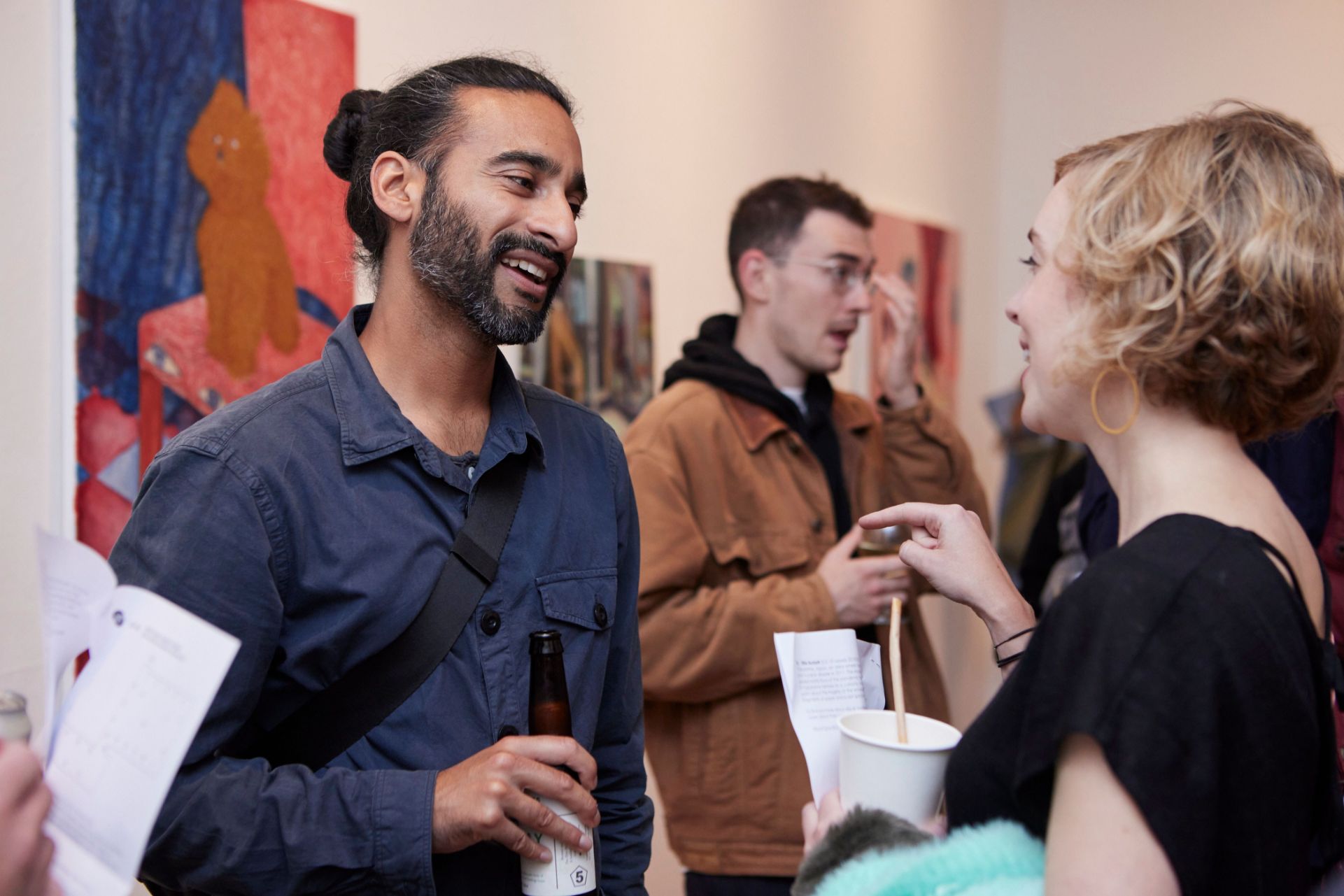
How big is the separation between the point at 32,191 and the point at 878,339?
3.62 meters

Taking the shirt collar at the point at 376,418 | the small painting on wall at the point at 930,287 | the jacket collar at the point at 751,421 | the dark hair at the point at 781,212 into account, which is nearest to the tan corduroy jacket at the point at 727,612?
the jacket collar at the point at 751,421

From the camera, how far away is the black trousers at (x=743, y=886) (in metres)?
2.62

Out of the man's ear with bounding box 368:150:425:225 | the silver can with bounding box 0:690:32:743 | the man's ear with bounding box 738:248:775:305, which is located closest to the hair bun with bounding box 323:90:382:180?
the man's ear with bounding box 368:150:425:225

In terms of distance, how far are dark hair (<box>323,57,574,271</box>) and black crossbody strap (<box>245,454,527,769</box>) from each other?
0.56 meters

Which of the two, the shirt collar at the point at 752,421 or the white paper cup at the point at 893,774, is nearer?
the white paper cup at the point at 893,774

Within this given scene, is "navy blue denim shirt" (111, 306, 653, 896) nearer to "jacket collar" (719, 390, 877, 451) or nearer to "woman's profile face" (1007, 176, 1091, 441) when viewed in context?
"woman's profile face" (1007, 176, 1091, 441)

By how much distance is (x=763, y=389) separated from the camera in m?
2.86

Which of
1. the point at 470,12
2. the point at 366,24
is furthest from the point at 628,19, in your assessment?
the point at 366,24

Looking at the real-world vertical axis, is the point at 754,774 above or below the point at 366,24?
below

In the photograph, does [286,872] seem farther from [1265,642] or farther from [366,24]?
[366,24]

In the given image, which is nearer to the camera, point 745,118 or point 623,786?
point 623,786

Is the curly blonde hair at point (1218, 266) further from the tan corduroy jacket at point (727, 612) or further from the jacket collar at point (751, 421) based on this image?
the jacket collar at point (751, 421)

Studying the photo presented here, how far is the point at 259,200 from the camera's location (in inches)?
91.3

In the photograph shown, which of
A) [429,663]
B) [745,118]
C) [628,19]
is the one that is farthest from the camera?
[745,118]
